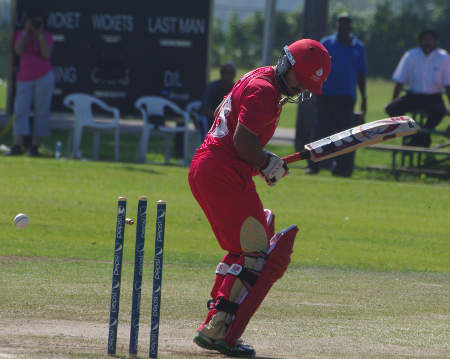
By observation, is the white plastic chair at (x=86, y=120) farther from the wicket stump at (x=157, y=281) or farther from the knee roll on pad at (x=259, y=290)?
the wicket stump at (x=157, y=281)

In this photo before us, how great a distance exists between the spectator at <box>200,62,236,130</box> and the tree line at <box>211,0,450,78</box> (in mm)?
27613

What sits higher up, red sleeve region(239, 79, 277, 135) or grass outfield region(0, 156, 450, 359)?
red sleeve region(239, 79, 277, 135)

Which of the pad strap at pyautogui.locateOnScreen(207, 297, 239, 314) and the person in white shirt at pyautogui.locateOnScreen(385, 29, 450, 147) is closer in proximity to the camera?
the pad strap at pyautogui.locateOnScreen(207, 297, 239, 314)

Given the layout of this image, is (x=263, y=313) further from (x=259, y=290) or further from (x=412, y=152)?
(x=412, y=152)

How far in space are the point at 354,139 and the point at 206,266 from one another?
3.63m

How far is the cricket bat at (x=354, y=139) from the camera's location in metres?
6.75

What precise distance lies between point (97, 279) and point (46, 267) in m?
0.80

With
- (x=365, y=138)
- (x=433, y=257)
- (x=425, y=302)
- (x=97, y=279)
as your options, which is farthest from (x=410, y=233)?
(x=365, y=138)

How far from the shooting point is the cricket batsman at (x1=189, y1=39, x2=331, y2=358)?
6238 millimetres

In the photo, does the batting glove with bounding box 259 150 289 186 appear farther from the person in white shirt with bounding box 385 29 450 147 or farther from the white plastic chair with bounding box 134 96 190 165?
the white plastic chair with bounding box 134 96 190 165

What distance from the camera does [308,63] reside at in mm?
6375

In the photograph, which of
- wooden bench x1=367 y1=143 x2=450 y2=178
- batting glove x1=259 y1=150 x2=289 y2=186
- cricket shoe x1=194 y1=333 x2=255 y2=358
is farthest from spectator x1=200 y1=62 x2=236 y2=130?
cricket shoe x1=194 y1=333 x2=255 y2=358

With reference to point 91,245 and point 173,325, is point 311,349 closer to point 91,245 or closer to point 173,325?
point 173,325

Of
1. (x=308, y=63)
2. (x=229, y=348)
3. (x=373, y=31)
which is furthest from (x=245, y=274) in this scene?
(x=373, y=31)
